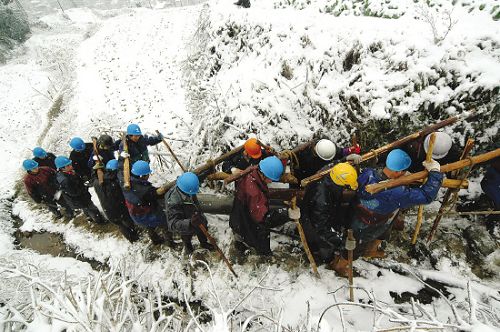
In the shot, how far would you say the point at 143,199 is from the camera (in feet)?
15.2

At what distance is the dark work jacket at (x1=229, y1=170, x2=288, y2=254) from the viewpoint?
396 cm

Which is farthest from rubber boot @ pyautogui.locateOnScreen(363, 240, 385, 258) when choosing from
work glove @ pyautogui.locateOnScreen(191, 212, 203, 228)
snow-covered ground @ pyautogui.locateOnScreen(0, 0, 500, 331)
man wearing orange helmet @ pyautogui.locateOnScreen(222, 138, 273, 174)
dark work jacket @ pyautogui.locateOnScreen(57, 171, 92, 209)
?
dark work jacket @ pyautogui.locateOnScreen(57, 171, 92, 209)

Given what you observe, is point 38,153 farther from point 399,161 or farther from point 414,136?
point 414,136

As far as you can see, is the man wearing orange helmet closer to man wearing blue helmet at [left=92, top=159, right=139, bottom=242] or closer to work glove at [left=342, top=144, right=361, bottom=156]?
work glove at [left=342, top=144, right=361, bottom=156]

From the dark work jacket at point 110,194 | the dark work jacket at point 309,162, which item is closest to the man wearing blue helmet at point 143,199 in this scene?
the dark work jacket at point 110,194

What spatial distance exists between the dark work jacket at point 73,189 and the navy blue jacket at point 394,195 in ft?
18.8

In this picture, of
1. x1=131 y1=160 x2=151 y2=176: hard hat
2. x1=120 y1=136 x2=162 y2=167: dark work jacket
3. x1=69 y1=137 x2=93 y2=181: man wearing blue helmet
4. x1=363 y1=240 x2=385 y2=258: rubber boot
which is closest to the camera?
x1=363 y1=240 x2=385 y2=258: rubber boot

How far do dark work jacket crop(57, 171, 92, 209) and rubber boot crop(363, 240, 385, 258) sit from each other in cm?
590

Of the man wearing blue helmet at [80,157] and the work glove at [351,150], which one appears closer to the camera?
the work glove at [351,150]

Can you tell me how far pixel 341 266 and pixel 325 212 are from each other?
138 cm

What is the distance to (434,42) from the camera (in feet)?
14.7

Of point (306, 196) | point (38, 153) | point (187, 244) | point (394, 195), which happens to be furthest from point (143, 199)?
point (38, 153)

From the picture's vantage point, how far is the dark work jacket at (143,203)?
4.52 meters

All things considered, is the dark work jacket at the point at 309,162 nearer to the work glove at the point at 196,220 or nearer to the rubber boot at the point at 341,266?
the rubber boot at the point at 341,266
